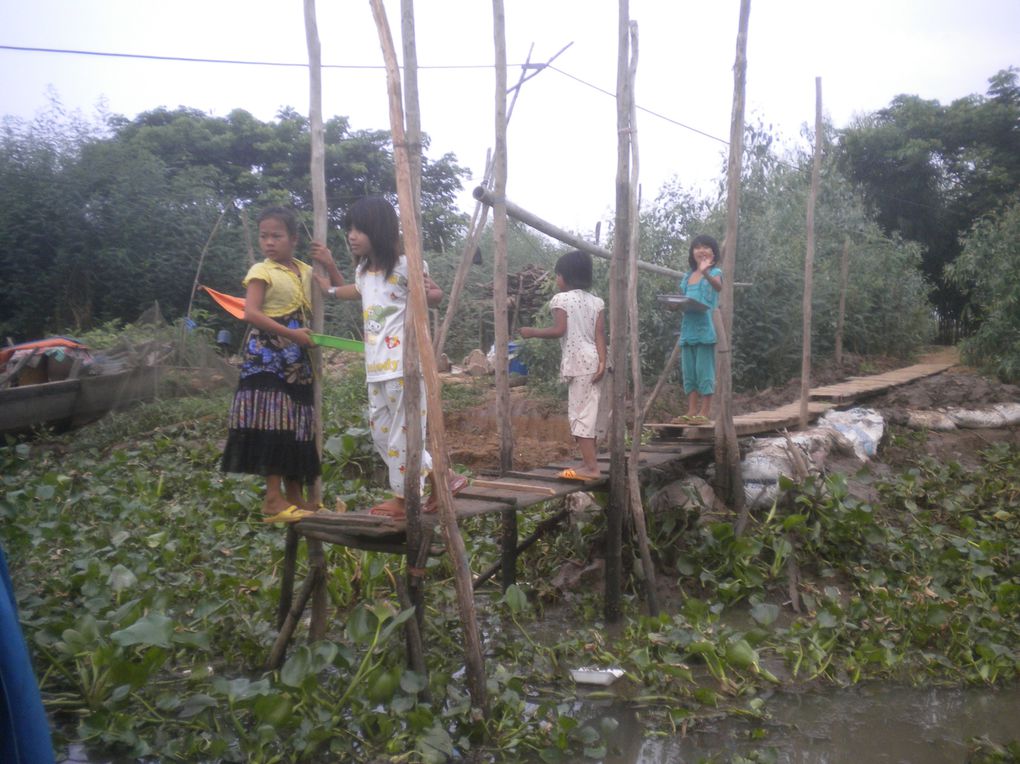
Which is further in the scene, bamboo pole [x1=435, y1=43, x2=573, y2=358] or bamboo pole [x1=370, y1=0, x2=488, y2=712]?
bamboo pole [x1=435, y1=43, x2=573, y2=358]

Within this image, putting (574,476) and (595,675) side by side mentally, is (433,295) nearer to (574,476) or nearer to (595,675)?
(574,476)

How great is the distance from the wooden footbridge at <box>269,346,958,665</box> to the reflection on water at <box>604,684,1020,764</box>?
0.98 metres

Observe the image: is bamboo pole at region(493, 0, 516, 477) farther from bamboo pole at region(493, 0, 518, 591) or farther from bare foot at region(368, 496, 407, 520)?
Result: bare foot at region(368, 496, 407, 520)

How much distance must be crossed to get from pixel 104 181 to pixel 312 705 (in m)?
12.8

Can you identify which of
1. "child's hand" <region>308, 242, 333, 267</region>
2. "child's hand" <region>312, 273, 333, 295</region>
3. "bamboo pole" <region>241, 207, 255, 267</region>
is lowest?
"child's hand" <region>312, 273, 333, 295</region>

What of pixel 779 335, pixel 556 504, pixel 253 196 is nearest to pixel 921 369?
pixel 779 335

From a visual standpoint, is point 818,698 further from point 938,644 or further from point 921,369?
point 921,369

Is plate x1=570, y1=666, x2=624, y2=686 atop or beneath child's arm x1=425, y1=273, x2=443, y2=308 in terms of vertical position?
beneath

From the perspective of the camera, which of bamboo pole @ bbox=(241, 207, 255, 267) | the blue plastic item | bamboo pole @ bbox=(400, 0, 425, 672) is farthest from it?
bamboo pole @ bbox=(241, 207, 255, 267)

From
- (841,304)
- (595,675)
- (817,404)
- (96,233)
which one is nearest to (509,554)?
(595,675)

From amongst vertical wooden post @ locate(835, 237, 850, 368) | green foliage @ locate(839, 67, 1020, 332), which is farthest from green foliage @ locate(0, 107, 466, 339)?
green foliage @ locate(839, 67, 1020, 332)

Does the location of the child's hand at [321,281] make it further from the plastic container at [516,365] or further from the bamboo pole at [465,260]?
the plastic container at [516,365]

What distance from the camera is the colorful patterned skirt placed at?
3.39 metres

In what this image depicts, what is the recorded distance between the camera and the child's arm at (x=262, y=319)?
3283 mm
